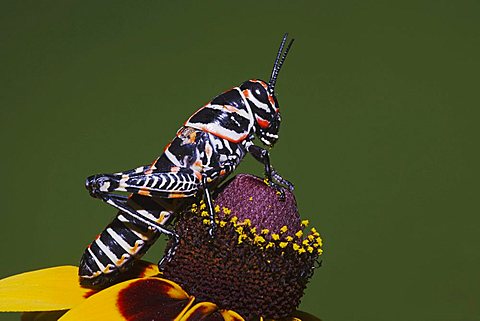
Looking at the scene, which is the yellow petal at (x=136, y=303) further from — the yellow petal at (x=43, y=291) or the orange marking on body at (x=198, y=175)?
the orange marking on body at (x=198, y=175)

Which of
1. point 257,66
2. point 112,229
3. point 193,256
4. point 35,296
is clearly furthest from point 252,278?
point 257,66

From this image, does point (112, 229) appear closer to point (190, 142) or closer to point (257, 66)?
point (190, 142)

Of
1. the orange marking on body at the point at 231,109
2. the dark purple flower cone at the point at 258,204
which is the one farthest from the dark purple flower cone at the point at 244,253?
the orange marking on body at the point at 231,109

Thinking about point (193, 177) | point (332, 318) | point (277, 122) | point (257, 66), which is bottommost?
point (332, 318)

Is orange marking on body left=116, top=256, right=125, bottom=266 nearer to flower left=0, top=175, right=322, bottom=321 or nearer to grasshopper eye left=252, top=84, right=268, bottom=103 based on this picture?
flower left=0, top=175, right=322, bottom=321

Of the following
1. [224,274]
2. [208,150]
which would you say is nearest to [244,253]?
[224,274]

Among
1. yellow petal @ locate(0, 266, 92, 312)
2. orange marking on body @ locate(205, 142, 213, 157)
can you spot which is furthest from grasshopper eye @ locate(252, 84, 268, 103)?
yellow petal @ locate(0, 266, 92, 312)
